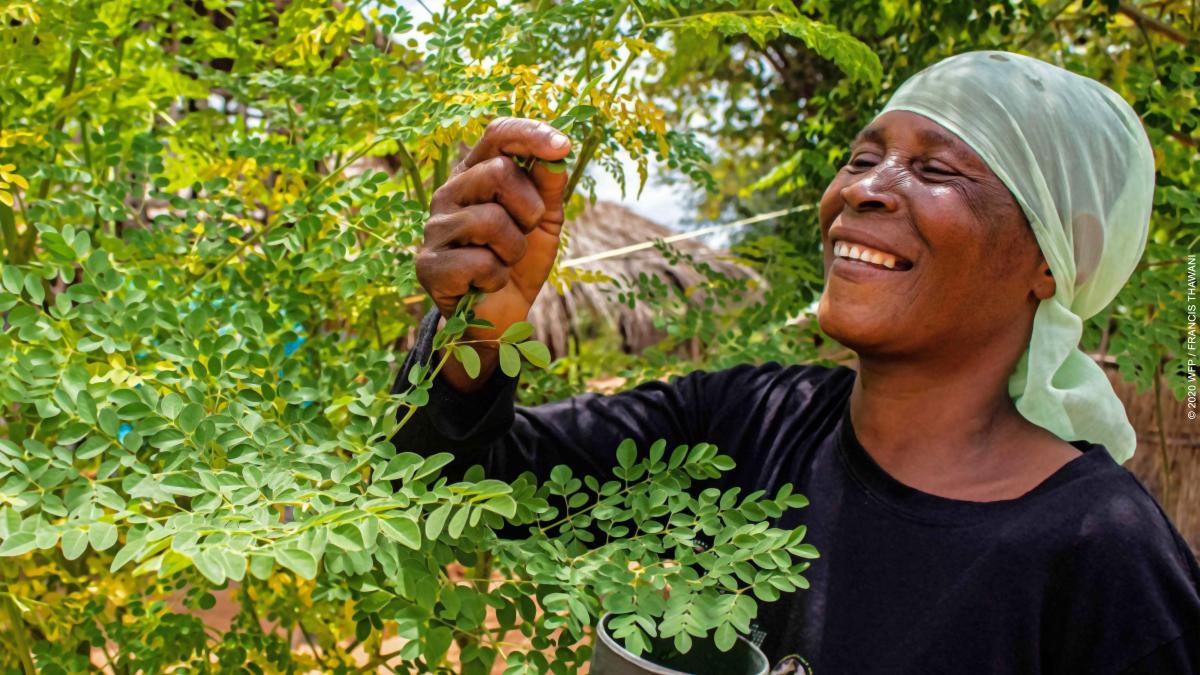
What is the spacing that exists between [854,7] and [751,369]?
133 cm

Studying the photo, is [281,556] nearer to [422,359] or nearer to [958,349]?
[422,359]

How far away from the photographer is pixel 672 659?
1.23 meters

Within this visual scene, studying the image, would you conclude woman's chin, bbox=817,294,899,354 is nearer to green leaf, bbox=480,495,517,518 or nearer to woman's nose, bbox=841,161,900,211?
woman's nose, bbox=841,161,900,211

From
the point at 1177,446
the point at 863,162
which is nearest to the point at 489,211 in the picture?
the point at 863,162

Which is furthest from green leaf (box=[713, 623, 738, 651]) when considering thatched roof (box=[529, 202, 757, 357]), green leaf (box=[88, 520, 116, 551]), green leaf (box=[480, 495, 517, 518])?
thatched roof (box=[529, 202, 757, 357])

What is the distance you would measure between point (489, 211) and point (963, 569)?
80 cm

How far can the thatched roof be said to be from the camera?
991 centimetres

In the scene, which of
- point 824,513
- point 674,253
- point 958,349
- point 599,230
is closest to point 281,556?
point 824,513

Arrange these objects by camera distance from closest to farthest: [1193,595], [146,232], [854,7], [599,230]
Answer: [1193,595] < [146,232] < [854,7] < [599,230]

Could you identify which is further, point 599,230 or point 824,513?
point 599,230

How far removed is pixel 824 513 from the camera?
1.59m

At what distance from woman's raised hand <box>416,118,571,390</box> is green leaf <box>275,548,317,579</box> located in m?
0.48

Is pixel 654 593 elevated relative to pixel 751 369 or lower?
elevated

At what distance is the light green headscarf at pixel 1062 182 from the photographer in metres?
1.53
